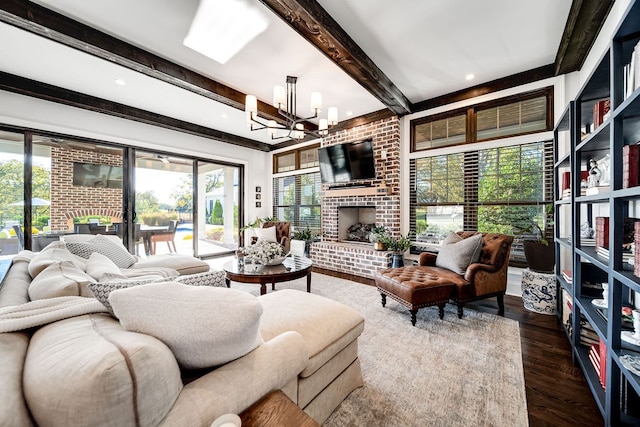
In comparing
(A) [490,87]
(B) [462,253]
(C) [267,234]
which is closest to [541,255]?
(B) [462,253]

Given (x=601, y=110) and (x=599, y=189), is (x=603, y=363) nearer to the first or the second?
(x=599, y=189)

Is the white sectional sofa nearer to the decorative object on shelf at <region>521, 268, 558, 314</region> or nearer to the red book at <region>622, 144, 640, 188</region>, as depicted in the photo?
the red book at <region>622, 144, 640, 188</region>

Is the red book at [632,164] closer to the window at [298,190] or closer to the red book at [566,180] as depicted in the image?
the red book at [566,180]

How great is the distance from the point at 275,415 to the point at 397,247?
139 inches

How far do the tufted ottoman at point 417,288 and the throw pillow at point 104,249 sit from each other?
2.98m

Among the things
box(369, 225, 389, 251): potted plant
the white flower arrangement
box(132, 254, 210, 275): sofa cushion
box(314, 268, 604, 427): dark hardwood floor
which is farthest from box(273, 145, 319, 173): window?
box(314, 268, 604, 427): dark hardwood floor

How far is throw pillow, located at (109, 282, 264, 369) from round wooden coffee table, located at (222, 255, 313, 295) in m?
1.62

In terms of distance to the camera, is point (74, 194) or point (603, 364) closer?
point (603, 364)

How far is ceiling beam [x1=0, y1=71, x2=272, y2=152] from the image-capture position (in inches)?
132

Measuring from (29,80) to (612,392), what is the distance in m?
6.26

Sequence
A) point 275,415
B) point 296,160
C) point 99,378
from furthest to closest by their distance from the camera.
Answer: point 296,160 → point 275,415 → point 99,378

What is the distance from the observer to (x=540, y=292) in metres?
2.81

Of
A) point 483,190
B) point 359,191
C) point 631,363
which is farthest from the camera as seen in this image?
point 359,191

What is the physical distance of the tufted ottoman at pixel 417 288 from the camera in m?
2.48
